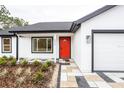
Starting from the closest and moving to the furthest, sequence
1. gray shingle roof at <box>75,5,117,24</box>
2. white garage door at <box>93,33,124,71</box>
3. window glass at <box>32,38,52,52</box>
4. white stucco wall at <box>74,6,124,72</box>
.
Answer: gray shingle roof at <box>75,5,117,24</box> → white stucco wall at <box>74,6,124,72</box> → white garage door at <box>93,33,124,71</box> → window glass at <box>32,38,52,52</box>

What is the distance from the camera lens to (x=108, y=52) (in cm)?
1055

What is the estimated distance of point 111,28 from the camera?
33.9 ft

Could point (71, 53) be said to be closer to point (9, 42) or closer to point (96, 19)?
point (9, 42)

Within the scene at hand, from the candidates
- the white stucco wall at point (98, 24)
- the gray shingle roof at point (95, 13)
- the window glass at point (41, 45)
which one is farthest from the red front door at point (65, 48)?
the gray shingle roof at point (95, 13)

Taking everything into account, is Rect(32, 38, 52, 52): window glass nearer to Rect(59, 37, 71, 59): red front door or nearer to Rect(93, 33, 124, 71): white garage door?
Rect(59, 37, 71, 59): red front door

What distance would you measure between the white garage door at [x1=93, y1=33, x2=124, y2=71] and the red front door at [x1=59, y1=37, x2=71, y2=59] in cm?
757

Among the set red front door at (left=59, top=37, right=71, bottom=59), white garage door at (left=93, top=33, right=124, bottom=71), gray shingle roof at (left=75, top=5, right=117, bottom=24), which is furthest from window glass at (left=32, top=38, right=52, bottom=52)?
gray shingle roof at (left=75, top=5, right=117, bottom=24)

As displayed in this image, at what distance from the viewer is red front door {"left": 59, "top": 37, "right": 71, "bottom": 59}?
707 inches

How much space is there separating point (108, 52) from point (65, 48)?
7.81 m

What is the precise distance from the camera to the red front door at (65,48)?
17.9 m

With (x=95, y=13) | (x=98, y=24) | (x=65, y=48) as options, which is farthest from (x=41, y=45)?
(x=95, y=13)

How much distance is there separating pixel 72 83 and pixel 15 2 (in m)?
4.80

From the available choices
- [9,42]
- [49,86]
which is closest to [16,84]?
[49,86]

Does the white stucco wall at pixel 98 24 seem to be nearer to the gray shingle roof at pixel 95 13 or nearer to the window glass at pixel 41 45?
the gray shingle roof at pixel 95 13
